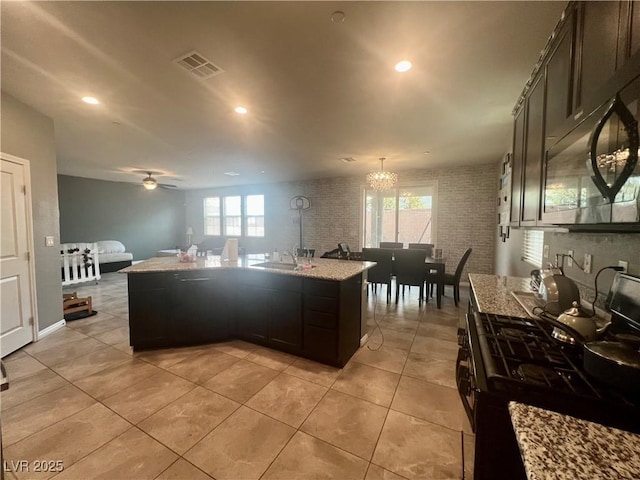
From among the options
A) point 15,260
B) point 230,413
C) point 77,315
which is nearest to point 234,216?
point 77,315

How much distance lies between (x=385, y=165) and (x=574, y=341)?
5.02m

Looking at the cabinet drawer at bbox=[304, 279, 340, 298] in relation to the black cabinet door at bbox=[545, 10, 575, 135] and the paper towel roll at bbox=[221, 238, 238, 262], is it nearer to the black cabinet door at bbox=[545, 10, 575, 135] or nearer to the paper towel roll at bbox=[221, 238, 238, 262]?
the paper towel roll at bbox=[221, 238, 238, 262]

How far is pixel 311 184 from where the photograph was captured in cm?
746

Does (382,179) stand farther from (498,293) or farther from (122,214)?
(122,214)

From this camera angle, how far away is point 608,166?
783 millimetres

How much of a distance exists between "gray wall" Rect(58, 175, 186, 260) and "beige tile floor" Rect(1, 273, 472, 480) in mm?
5494

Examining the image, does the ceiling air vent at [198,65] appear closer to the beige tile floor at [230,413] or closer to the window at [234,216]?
the beige tile floor at [230,413]

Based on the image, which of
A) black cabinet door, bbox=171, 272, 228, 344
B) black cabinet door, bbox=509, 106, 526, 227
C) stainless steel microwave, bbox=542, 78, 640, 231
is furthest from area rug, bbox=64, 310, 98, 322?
black cabinet door, bbox=509, 106, 526, 227

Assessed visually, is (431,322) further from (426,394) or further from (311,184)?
(311,184)

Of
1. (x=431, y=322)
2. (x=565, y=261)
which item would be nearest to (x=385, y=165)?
(x=431, y=322)

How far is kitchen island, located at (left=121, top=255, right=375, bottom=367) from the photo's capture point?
2469mm

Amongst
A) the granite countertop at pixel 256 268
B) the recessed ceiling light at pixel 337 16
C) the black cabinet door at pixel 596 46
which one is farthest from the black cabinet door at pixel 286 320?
the black cabinet door at pixel 596 46

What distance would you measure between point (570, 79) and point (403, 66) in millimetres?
1146

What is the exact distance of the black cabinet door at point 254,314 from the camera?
2.79 metres
